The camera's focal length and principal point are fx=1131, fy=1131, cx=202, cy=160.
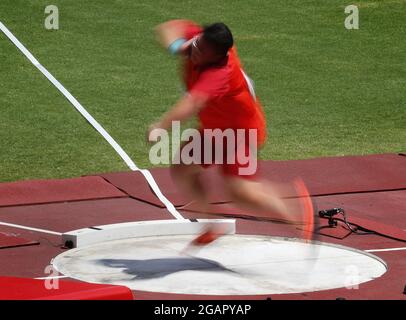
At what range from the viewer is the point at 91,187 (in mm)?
11648

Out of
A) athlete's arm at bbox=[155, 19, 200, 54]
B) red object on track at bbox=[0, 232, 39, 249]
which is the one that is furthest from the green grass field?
athlete's arm at bbox=[155, 19, 200, 54]

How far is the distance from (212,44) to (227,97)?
430 millimetres

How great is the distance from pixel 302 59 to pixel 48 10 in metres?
4.35

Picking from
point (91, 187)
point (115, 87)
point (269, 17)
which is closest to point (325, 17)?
point (269, 17)

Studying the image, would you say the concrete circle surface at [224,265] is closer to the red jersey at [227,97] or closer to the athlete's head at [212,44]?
the red jersey at [227,97]

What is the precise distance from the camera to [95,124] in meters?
14.3

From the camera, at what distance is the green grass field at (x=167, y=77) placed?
13.6 m

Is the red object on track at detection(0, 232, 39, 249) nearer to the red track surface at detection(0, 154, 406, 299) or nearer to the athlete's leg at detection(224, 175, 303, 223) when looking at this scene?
the red track surface at detection(0, 154, 406, 299)

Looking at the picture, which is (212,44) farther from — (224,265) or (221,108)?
(224,265)

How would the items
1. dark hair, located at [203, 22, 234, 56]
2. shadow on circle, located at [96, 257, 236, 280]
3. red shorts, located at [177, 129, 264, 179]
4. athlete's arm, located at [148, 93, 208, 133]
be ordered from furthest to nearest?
shadow on circle, located at [96, 257, 236, 280] → red shorts, located at [177, 129, 264, 179] → dark hair, located at [203, 22, 234, 56] → athlete's arm, located at [148, 93, 208, 133]

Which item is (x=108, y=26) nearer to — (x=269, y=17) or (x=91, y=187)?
(x=269, y=17)

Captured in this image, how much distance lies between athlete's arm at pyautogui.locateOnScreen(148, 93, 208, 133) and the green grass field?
4536 mm

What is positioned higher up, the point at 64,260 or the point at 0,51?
the point at 0,51

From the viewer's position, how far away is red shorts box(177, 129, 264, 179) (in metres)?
8.52
